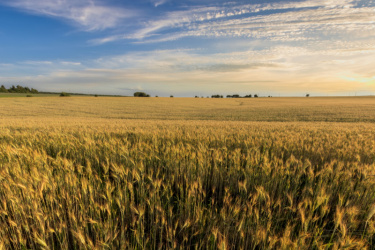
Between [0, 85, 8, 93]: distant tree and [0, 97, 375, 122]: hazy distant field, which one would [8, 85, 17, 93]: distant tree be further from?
[0, 97, 375, 122]: hazy distant field

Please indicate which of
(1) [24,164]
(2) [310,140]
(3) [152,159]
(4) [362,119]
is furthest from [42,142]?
(4) [362,119]

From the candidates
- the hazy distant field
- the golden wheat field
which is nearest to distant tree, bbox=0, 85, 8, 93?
the hazy distant field

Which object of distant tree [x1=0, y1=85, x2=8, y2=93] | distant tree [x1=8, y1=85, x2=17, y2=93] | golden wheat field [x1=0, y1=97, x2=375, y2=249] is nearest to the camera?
golden wheat field [x1=0, y1=97, x2=375, y2=249]

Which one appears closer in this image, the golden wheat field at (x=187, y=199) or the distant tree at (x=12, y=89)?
the golden wheat field at (x=187, y=199)

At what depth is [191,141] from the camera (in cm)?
368

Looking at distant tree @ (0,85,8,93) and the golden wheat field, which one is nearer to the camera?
the golden wheat field

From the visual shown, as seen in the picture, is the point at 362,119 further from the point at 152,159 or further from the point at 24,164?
the point at 24,164

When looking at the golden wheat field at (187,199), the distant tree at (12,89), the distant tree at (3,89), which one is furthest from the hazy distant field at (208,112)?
the distant tree at (12,89)

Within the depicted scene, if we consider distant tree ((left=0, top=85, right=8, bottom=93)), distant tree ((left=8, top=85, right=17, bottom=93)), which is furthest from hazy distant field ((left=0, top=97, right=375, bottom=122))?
distant tree ((left=8, top=85, right=17, bottom=93))

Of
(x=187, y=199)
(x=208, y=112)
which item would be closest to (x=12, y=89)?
(x=208, y=112)

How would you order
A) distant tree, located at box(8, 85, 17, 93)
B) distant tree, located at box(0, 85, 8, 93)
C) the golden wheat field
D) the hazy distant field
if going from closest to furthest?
1. the golden wheat field
2. the hazy distant field
3. distant tree, located at box(0, 85, 8, 93)
4. distant tree, located at box(8, 85, 17, 93)

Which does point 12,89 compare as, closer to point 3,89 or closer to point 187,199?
point 3,89

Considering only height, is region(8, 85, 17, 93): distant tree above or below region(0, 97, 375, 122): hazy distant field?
above

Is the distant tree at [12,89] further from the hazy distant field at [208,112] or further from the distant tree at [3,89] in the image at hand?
the hazy distant field at [208,112]
